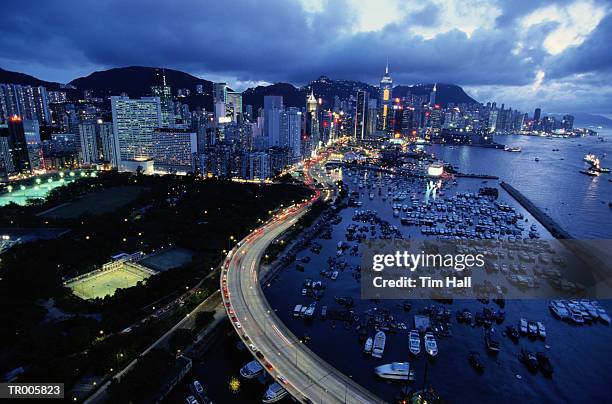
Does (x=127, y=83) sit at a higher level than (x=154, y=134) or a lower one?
higher

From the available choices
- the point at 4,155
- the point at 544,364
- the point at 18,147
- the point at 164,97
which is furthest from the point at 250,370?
the point at 164,97

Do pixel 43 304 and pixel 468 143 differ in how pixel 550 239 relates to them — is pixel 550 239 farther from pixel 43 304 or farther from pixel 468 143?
pixel 468 143

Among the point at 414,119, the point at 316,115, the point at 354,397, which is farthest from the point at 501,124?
the point at 354,397

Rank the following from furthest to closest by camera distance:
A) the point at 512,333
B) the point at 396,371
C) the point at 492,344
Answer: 1. the point at 512,333
2. the point at 492,344
3. the point at 396,371


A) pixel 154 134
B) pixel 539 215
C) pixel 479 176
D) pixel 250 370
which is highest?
pixel 154 134

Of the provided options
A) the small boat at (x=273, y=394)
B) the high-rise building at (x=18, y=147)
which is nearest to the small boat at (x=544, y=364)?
the small boat at (x=273, y=394)

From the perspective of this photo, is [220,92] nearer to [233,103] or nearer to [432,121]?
[233,103]

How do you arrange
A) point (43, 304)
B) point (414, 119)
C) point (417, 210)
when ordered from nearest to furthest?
point (43, 304) → point (417, 210) → point (414, 119)

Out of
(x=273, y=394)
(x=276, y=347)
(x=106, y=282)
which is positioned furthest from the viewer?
(x=106, y=282)
